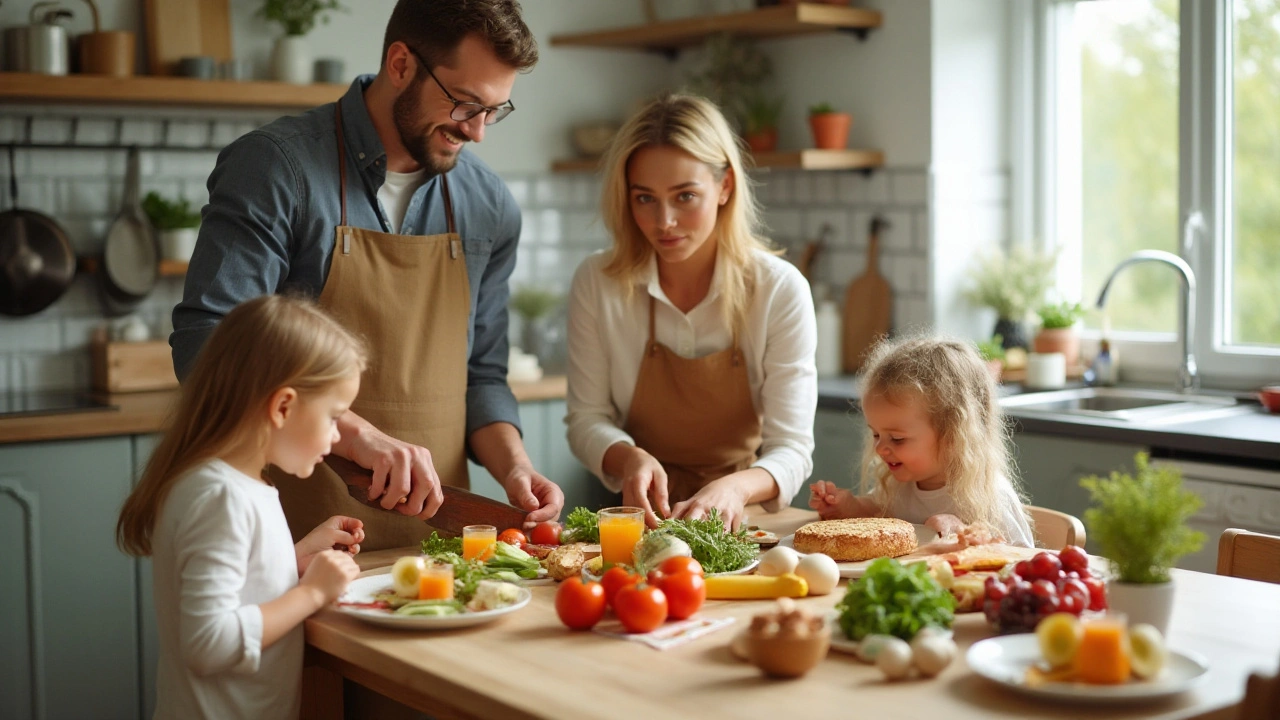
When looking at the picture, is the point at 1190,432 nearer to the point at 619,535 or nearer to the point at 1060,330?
the point at 1060,330

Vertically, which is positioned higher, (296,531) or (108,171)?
(108,171)

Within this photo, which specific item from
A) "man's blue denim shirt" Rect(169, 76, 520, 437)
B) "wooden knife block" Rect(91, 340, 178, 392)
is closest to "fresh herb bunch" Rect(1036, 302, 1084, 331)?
"man's blue denim shirt" Rect(169, 76, 520, 437)

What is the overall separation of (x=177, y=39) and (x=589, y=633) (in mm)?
2919

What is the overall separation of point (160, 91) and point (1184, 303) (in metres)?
3.01

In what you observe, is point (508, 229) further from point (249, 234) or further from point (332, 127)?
point (249, 234)

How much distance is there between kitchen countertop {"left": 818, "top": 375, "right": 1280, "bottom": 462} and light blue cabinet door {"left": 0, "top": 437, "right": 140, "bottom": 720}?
198 cm

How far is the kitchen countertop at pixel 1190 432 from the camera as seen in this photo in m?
2.97

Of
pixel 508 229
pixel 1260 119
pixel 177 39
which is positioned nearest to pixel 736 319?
pixel 508 229

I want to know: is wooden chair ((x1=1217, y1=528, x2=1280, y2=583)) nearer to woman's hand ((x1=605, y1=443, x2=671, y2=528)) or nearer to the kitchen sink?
woman's hand ((x1=605, y1=443, x2=671, y2=528))

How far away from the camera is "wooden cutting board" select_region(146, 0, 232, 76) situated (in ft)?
13.0

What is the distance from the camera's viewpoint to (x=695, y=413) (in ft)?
9.02

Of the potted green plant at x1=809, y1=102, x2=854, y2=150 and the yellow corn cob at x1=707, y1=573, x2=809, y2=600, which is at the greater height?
the potted green plant at x1=809, y1=102, x2=854, y2=150

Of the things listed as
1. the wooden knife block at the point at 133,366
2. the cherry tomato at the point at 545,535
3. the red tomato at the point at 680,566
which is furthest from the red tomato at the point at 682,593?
the wooden knife block at the point at 133,366

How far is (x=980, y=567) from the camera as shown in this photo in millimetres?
1921
